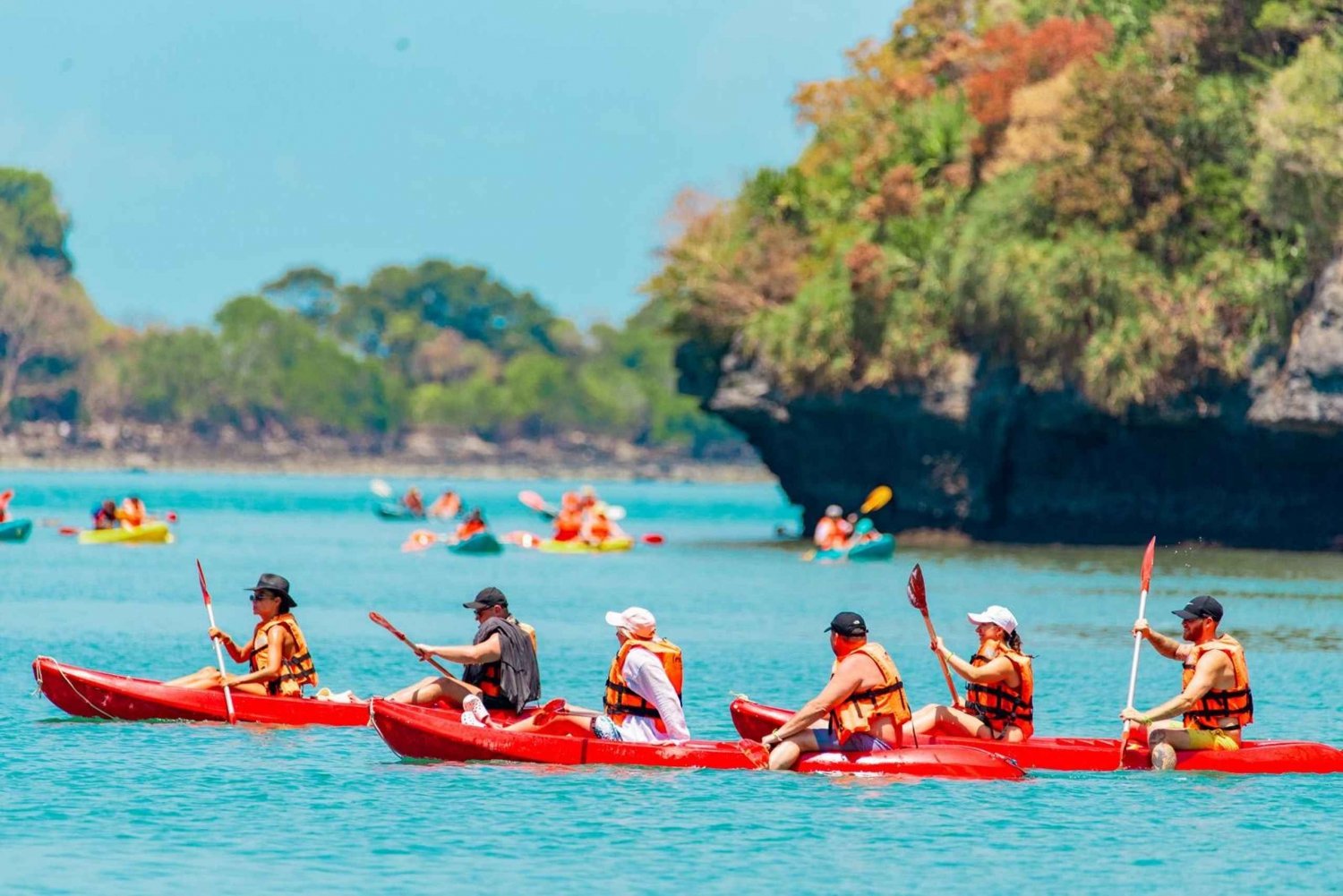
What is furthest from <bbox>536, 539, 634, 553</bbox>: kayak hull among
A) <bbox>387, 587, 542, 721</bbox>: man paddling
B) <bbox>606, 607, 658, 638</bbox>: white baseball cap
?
<bbox>606, 607, 658, 638</bbox>: white baseball cap

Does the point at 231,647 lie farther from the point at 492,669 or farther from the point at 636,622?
the point at 636,622

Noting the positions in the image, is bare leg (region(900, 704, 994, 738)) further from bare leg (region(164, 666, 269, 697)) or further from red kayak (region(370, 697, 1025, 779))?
bare leg (region(164, 666, 269, 697))

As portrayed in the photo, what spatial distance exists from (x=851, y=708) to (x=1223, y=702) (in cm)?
330

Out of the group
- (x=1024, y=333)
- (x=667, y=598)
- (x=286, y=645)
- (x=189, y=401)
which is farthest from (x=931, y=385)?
(x=189, y=401)

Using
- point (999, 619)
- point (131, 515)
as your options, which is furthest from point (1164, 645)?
point (131, 515)

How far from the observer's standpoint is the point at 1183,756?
18.9 meters

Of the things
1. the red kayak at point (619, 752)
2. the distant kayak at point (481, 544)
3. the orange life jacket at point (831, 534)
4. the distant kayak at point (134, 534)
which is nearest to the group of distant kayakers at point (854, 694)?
the red kayak at point (619, 752)

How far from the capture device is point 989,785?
720 inches

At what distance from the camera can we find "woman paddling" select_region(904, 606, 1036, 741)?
18.3m

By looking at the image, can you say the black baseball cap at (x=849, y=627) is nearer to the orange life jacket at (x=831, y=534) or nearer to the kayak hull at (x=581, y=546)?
→ the orange life jacket at (x=831, y=534)

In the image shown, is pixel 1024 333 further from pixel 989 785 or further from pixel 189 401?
pixel 189 401

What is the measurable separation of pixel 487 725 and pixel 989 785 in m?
4.20

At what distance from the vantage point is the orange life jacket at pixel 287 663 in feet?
68.5

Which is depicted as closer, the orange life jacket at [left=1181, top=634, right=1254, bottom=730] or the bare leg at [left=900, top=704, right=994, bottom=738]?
the orange life jacket at [left=1181, top=634, right=1254, bottom=730]
